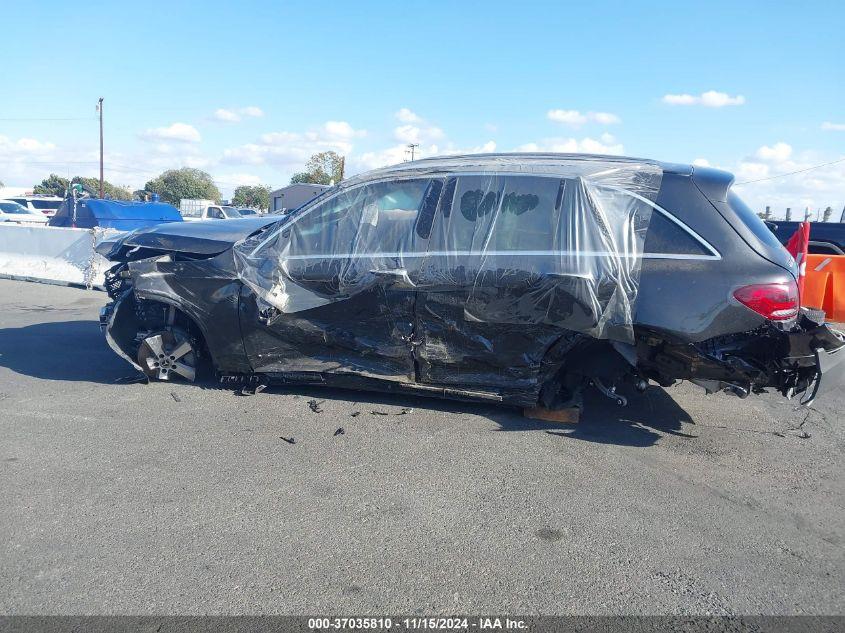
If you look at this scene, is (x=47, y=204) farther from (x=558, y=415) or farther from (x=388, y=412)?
(x=558, y=415)

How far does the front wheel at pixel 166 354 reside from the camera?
6031mm

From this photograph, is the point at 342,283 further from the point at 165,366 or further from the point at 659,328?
the point at 659,328

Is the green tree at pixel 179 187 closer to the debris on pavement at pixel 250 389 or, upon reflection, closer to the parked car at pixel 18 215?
the parked car at pixel 18 215

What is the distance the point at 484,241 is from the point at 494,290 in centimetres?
38

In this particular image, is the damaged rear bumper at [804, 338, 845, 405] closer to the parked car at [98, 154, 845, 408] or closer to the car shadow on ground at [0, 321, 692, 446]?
the parked car at [98, 154, 845, 408]

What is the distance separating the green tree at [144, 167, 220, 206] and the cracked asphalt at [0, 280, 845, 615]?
70.0m

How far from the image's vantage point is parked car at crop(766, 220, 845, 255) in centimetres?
1097

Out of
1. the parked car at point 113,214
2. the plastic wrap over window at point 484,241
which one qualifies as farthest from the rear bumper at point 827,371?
the parked car at point 113,214

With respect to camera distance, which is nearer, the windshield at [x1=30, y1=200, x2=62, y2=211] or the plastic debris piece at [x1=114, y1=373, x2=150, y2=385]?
the plastic debris piece at [x1=114, y1=373, x2=150, y2=385]

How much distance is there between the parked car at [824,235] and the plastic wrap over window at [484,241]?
744 centimetres

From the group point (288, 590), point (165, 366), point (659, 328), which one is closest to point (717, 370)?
point (659, 328)

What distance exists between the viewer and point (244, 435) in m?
5.00

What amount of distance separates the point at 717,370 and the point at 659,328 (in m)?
0.49

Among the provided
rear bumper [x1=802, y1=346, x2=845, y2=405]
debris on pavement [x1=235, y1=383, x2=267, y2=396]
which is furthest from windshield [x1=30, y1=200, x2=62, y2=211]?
rear bumper [x1=802, y1=346, x2=845, y2=405]
